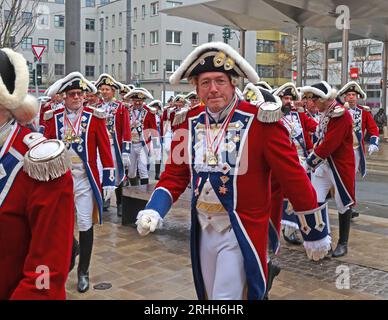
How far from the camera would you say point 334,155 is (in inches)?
257

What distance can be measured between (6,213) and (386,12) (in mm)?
16616

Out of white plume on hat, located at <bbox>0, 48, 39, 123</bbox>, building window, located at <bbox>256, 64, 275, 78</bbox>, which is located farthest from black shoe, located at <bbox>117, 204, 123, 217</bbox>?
building window, located at <bbox>256, 64, 275, 78</bbox>

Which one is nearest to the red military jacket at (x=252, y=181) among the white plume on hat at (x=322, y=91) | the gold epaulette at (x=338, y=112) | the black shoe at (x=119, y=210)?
the gold epaulette at (x=338, y=112)

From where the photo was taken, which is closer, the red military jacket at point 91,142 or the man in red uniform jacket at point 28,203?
the man in red uniform jacket at point 28,203

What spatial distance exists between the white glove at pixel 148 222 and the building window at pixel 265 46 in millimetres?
63140

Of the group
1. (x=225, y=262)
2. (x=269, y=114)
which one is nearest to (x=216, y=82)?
(x=269, y=114)

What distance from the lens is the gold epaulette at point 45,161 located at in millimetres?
2074

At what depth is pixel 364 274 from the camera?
228 inches

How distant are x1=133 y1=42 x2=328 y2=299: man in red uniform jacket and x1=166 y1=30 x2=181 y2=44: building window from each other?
52792 mm

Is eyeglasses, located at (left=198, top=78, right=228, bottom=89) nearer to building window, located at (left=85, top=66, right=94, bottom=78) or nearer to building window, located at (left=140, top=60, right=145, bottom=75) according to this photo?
building window, located at (left=140, top=60, right=145, bottom=75)

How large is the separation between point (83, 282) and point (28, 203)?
3312 millimetres

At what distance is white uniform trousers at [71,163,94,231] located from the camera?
17.3 feet

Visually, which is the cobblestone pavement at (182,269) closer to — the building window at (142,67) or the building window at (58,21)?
the building window at (142,67)

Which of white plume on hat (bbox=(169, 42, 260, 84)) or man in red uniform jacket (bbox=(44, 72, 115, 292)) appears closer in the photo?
white plume on hat (bbox=(169, 42, 260, 84))
